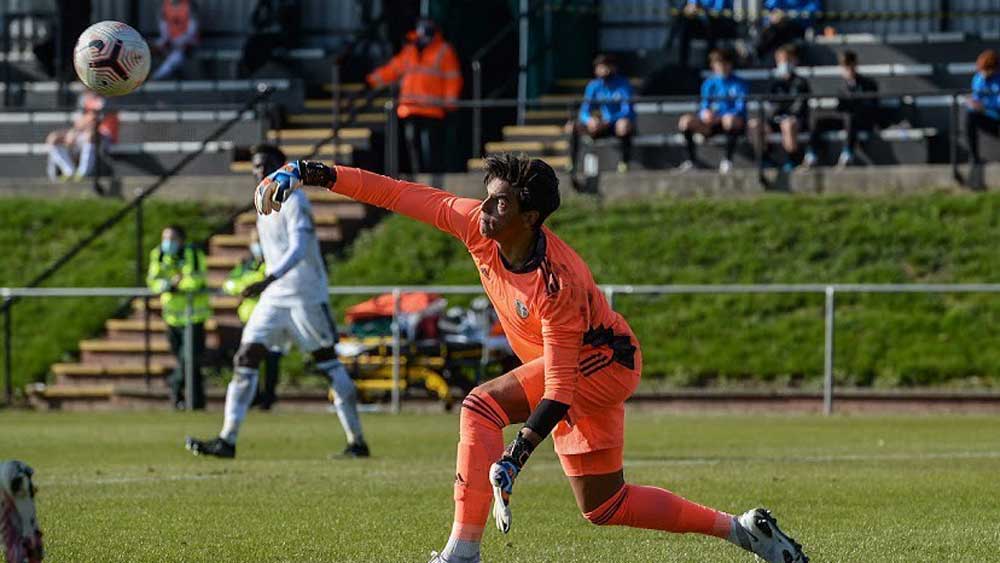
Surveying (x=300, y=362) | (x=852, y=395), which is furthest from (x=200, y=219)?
(x=852, y=395)

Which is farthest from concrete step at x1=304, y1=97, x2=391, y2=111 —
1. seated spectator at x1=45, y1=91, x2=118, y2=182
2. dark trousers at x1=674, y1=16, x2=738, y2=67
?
dark trousers at x1=674, y1=16, x2=738, y2=67

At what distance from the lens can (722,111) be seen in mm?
26078

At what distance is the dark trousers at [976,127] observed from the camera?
25.0m

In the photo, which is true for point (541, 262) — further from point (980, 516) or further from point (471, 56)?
point (471, 56)

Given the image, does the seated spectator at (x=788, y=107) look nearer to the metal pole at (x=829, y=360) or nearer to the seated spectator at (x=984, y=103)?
the seated spectator at (x=984, y=103)

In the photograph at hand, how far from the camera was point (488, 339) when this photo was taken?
2283 cm

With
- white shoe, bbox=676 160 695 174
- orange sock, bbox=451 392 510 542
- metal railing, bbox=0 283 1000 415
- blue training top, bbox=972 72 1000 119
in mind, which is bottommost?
metal railing, bbox=0 283 1000 415

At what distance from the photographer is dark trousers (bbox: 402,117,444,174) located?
90.2 feet

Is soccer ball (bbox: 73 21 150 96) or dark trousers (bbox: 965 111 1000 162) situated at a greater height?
soccer ball (bbox: 73 21 150 96)

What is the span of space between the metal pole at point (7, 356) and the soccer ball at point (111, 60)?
42.9ft

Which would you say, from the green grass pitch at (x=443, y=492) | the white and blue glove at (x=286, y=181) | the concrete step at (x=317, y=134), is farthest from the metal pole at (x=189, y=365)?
the white and blue glove at (x=286, y=181)

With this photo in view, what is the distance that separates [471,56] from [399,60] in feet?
7.91

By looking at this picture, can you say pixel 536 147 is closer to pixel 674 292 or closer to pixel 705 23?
pixel 705 23

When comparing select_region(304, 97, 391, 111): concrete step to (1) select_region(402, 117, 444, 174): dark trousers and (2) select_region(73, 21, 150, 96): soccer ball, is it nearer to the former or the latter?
(1) select_region(402, 117, 444, 174): dark trousers
